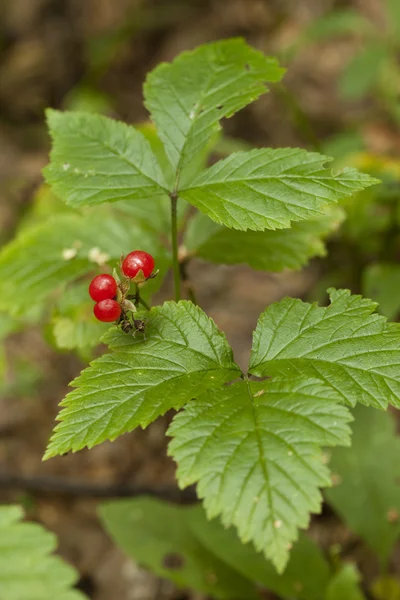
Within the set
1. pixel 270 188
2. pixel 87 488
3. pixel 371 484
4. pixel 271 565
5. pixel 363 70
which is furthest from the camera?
pixel 363 70

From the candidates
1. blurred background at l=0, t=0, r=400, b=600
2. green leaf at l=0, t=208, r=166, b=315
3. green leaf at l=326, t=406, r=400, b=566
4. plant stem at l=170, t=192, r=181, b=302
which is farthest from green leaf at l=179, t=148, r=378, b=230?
green leaf at l=326, t=406, r=400, b=566

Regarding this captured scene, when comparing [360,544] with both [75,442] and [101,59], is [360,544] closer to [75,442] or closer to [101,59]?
[75,442]

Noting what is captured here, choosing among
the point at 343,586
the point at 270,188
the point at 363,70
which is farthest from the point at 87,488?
the point at 363,70

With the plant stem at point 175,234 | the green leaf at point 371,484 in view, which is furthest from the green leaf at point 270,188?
the green leaf at point 371,484

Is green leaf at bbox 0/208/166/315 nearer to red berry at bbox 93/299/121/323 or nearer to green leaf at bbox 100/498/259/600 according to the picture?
red berry at bbox 93/299/121/323

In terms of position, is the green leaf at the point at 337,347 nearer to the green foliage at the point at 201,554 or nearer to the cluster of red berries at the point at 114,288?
the cluster of red berries at the point at 114,288

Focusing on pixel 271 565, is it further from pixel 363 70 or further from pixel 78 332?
pixel 363 70
